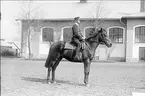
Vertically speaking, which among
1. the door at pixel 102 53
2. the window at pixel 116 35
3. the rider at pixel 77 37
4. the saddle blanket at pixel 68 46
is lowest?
the door at pixel 102 53

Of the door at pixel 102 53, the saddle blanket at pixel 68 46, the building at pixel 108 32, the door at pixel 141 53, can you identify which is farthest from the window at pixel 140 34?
the saddle blanket at pixel 68 46

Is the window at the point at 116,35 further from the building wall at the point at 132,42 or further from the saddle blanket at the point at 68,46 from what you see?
the saddle blanket at the point at 68,46

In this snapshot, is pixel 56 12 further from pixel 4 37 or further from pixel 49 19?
pixel 4 37

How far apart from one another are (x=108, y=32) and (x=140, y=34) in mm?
4145

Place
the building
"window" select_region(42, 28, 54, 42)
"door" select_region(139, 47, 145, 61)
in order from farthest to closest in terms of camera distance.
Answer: "window" select_region(42, 28, 54, 42), the building, "door" select_region(139, 47, 145, 61)

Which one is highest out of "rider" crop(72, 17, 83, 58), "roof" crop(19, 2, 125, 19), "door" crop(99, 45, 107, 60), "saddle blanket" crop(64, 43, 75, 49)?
"roof" crop(19, 2, 125, 19)

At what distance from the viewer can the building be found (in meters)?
29.2

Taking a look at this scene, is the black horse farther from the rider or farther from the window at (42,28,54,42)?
the window at (42,28,54,42)

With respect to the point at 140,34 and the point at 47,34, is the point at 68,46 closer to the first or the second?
the point at 140,34

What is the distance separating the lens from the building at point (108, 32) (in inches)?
1149

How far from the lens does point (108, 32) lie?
105 ft

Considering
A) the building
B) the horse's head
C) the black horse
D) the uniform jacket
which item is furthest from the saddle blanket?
the building

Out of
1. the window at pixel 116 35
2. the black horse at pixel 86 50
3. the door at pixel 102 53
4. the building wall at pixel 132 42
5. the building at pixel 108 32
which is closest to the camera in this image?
the black horse at pixel 86 50

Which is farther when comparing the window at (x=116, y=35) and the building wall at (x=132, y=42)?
the window at (x=116, y=35)
